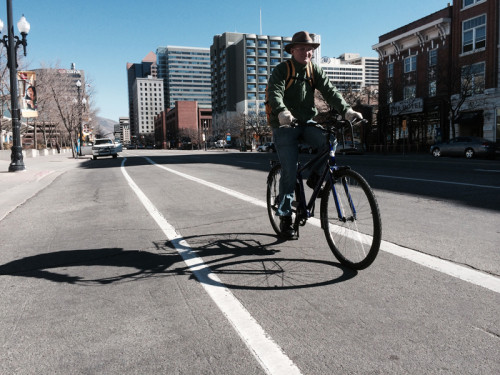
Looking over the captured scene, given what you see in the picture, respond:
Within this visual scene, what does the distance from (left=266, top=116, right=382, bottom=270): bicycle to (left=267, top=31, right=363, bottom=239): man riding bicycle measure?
133mm

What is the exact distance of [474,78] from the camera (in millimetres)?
34094

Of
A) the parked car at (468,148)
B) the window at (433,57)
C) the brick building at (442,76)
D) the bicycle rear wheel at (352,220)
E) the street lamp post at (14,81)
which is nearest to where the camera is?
the bicycle rear wheel at (352,220)

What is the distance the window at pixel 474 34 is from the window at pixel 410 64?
6.20 metres

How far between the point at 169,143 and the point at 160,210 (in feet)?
537

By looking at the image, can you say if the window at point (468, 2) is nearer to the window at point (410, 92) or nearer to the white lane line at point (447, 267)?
the window at point (410, 92)

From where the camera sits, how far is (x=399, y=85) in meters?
41.8

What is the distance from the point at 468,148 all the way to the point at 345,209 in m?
24.6

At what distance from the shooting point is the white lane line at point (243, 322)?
82.6 inches

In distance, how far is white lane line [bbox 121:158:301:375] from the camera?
6.88 feet

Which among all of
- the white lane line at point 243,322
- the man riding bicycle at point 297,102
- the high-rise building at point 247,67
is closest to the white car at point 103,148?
the white lane line at point 243,322

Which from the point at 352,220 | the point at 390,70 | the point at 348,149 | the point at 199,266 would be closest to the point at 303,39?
the point at 352,220

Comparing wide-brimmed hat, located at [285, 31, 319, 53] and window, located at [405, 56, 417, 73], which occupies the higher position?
window, located at [405, 56, 417, 73]

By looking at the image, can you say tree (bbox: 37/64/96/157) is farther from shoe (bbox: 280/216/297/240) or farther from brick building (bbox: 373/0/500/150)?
shoe (bbox: 280/216/297/240)

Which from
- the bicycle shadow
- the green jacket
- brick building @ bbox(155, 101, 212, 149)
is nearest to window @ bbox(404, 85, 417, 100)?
the green jacket
